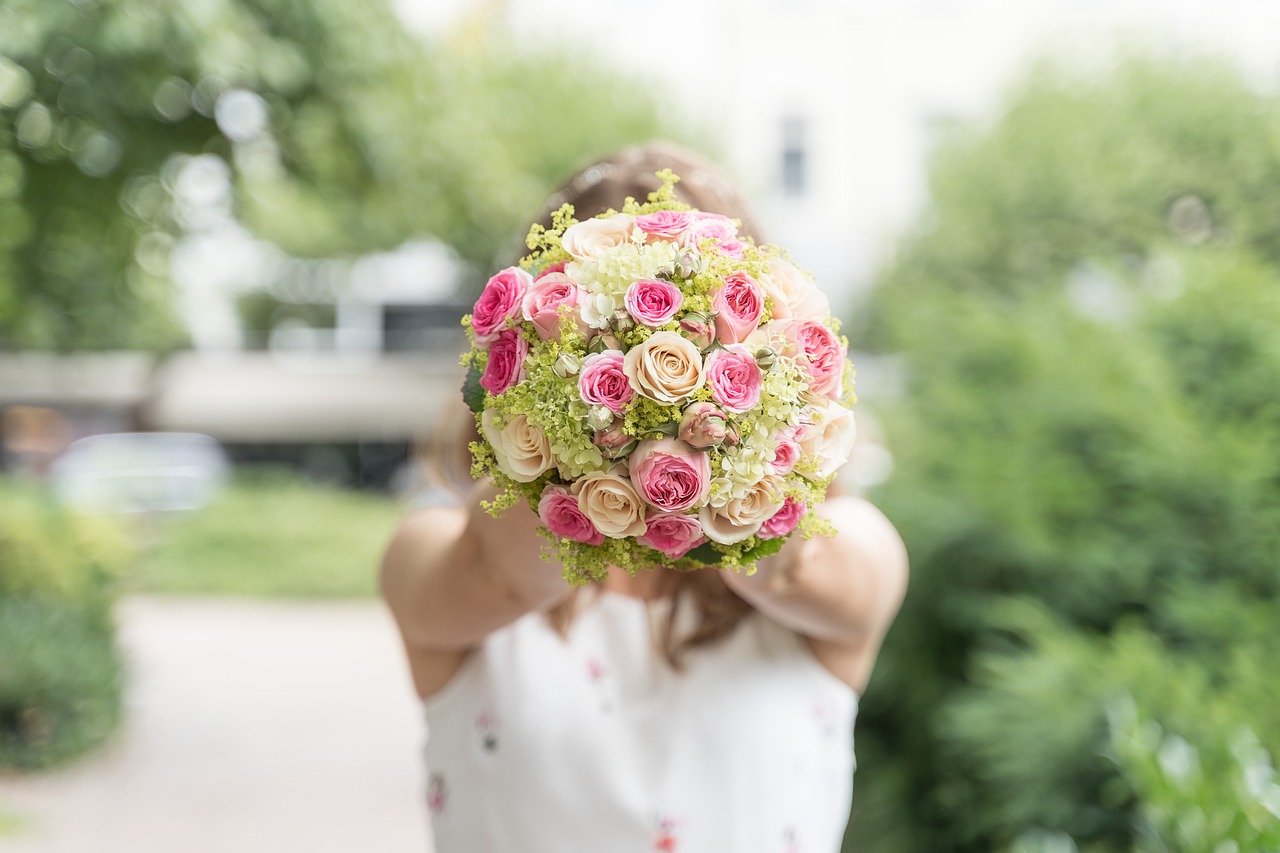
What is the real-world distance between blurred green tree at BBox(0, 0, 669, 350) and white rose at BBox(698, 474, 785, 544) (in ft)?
11.2

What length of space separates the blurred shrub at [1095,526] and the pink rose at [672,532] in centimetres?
178

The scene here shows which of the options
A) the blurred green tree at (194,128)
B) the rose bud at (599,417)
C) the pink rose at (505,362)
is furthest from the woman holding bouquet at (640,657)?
the blurred green tree at (194,128)

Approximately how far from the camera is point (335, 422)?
22.1 m

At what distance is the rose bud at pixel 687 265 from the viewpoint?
116 cm

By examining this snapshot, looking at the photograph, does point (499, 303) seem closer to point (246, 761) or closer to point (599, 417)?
point (599, 417)

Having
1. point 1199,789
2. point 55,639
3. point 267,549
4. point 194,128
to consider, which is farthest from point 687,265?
point 267,549

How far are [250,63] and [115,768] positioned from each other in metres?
3.97

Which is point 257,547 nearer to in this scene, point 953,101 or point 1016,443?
point 1016,443

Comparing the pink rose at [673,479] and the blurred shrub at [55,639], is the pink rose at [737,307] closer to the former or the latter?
the pink rose at [673,479]

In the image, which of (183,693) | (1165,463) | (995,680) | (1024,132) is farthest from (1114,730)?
(1024,132)

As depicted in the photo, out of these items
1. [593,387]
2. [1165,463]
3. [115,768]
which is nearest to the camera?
[593,387]

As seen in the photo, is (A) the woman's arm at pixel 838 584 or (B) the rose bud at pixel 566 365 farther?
(A) the woman's arm at pixel 838 584

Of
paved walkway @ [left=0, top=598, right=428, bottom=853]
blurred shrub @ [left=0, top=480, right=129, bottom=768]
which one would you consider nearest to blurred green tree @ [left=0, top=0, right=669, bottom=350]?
blurred shrub @ [left=0, top=480, right=129, bottom=768]

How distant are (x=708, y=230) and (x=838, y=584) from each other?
48 centimetres
